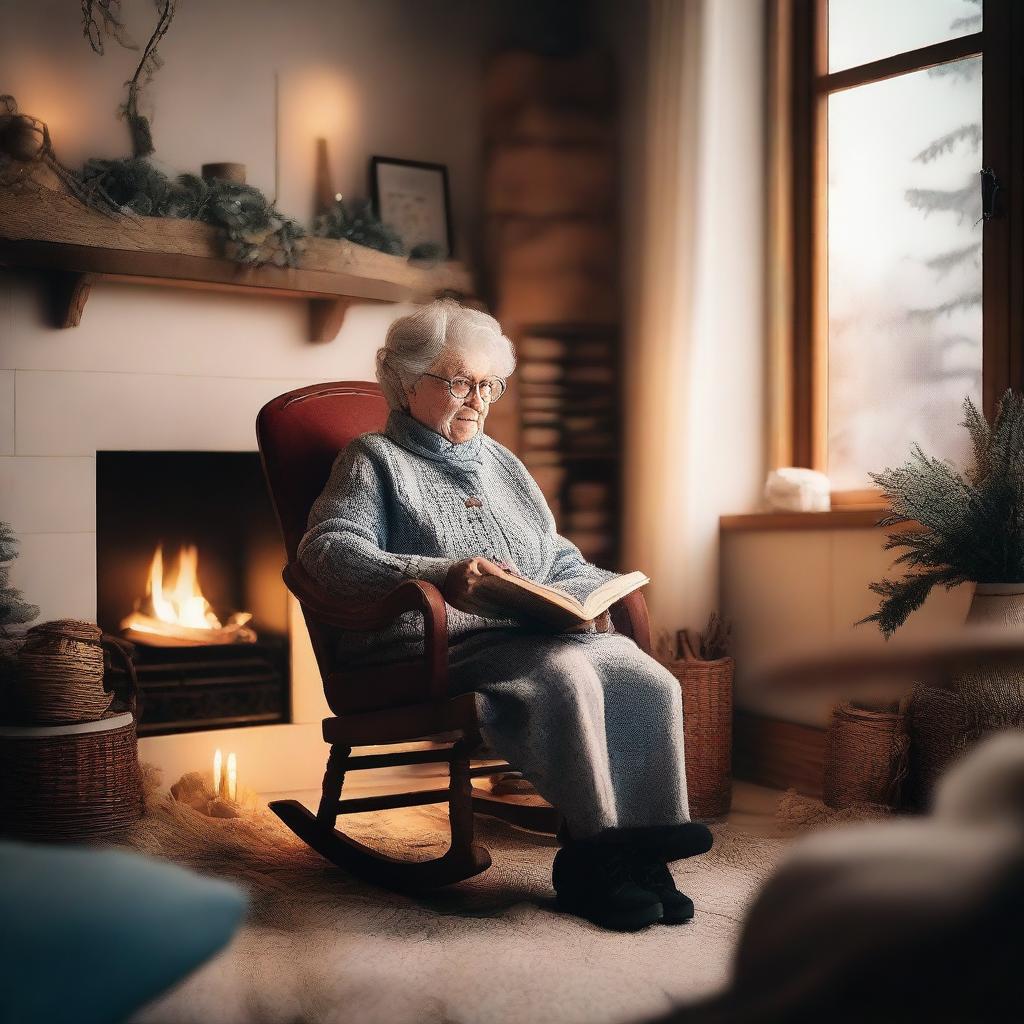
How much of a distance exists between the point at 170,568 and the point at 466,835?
1.72 metres

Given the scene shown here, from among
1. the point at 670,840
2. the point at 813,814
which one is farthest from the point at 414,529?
the point at 813,814

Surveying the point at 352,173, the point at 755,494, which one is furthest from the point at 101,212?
the point at 755,494

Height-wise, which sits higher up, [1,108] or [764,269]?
[1,108]

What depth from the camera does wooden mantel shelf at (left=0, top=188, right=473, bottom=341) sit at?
289 cm

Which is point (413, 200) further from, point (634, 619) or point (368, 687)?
point (368, 687)

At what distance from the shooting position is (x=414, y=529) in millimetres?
2393

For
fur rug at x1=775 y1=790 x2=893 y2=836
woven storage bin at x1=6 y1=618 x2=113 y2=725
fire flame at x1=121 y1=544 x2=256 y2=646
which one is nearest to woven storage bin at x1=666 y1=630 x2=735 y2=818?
fur rug at x1=775 y1=790 x2=893 y2=836

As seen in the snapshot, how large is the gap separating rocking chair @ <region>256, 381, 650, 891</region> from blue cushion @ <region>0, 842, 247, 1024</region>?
1.16 meters

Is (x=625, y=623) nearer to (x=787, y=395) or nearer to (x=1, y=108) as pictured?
(x=787, y=395)

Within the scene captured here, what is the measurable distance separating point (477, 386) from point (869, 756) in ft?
4.10

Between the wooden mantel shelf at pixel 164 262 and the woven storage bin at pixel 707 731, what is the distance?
1.38m

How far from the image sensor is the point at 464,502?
2.47 metres

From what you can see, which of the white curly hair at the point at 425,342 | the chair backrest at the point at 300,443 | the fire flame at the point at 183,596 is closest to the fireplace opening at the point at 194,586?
the fire flame at the point at 183,596

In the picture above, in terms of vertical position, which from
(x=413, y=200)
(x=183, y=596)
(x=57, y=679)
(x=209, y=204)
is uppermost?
(x=413, y=200)
